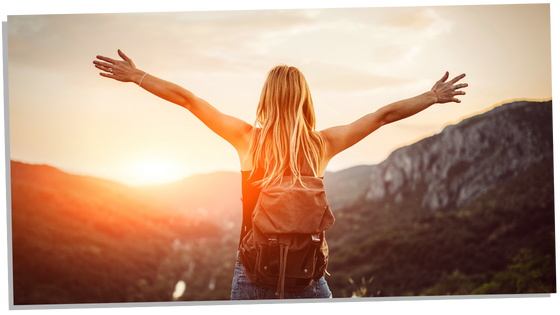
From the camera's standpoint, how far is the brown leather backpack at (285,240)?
1.63 m

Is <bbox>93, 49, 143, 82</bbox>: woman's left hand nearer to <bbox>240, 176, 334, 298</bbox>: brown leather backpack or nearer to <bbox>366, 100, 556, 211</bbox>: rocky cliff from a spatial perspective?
<bbox>240, 176, 334, 298</bbox>: brown leather backpack

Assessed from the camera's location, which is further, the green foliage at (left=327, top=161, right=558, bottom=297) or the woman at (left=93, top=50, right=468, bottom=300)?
the green foliage at (left=327, top=161, right=558, bottom=297)

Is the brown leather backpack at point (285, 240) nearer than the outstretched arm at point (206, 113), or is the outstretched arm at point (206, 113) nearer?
the brown leather backpack at point (285, 240)

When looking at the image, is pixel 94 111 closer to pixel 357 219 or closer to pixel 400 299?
pixel 400 299

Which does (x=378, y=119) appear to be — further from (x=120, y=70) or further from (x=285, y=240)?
(x=120, y=70)

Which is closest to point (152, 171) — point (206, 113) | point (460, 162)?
point (206, 113)

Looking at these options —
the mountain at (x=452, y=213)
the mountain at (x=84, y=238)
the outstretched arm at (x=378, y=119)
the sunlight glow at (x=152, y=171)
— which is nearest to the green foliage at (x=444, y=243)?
the mountain at (x=452, y=213)

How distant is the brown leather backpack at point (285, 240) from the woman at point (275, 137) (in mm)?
69

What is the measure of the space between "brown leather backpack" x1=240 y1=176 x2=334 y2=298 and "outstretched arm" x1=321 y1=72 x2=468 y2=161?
35 cm

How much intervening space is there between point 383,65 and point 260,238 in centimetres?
418

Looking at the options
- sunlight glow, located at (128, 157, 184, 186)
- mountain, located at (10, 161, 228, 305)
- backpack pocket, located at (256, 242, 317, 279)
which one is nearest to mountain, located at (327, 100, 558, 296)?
mountain, located at (10, 161, 228, 305)

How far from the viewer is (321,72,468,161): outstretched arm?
1.86 meters

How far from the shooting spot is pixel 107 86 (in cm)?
521

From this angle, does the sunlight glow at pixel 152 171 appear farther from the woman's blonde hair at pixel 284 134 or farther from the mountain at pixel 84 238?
the woman's blonde hair at pixel 284 134
